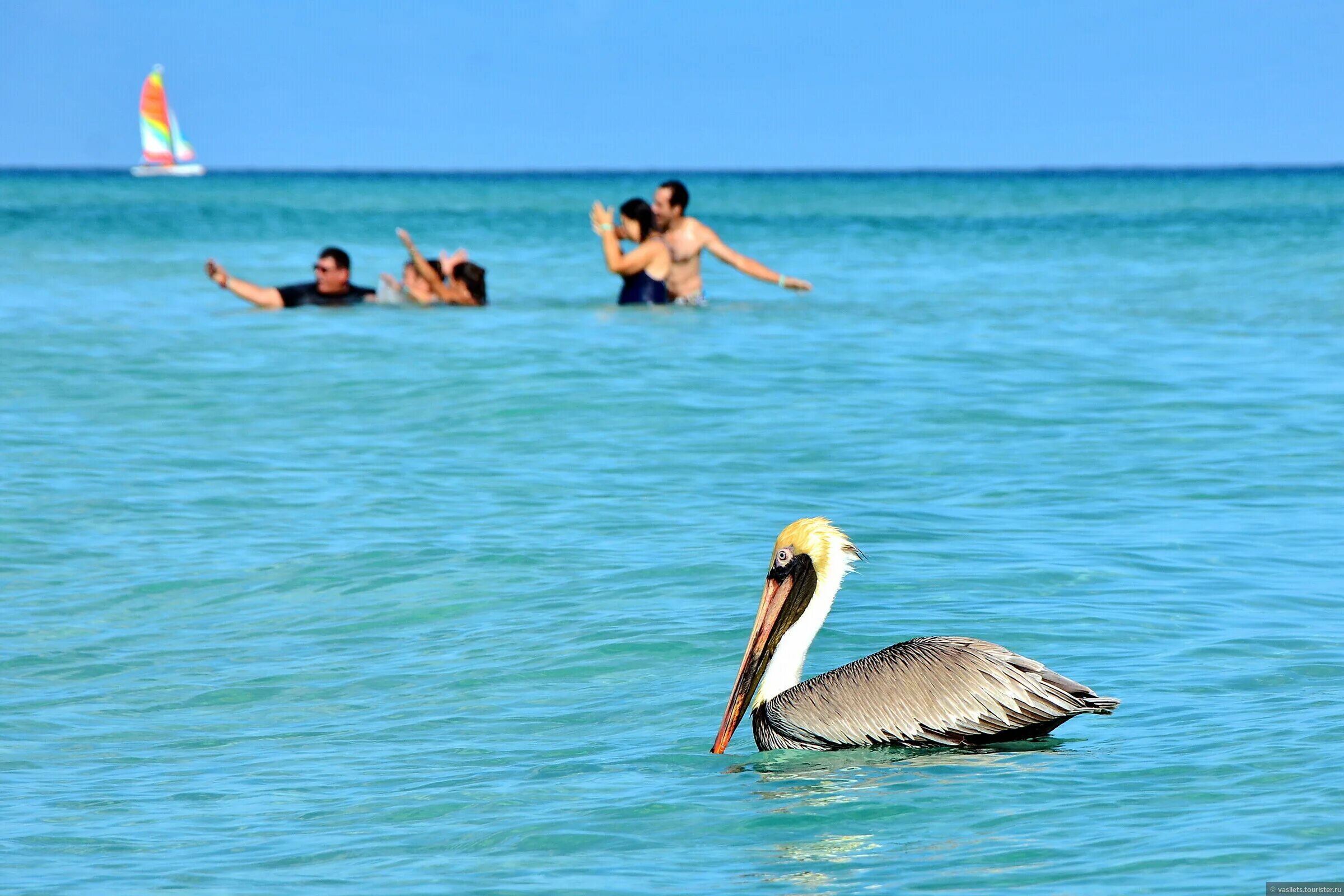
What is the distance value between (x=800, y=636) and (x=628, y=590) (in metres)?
1.99

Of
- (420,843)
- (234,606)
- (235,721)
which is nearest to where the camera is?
(420,843)

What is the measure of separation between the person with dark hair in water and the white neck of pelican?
13451 mm

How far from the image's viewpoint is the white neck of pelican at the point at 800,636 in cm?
502

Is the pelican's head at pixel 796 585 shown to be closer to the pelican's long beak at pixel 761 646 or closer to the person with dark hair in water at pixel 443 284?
the pelican's long beak at pixel 761 646

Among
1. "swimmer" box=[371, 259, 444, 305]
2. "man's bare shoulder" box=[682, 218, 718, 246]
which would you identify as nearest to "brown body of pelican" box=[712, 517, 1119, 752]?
"man's bare shoulder" box=[682, 218, 718, 246]

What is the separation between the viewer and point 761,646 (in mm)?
5051

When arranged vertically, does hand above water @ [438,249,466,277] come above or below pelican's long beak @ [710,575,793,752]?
above

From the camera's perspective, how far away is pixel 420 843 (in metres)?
4.39

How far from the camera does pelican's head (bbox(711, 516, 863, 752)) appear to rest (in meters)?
5.02

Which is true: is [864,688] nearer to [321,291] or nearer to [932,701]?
[932,701]

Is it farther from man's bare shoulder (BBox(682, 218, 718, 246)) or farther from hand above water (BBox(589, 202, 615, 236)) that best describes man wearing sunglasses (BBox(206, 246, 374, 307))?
man's bare shoulder (BBox(682, 218, 718, 246))

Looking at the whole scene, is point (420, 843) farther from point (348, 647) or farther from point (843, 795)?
point (348, 647)

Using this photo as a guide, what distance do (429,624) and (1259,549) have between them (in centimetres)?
354

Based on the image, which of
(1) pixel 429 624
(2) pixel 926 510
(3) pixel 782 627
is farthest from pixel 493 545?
(3) pixel 782 627
